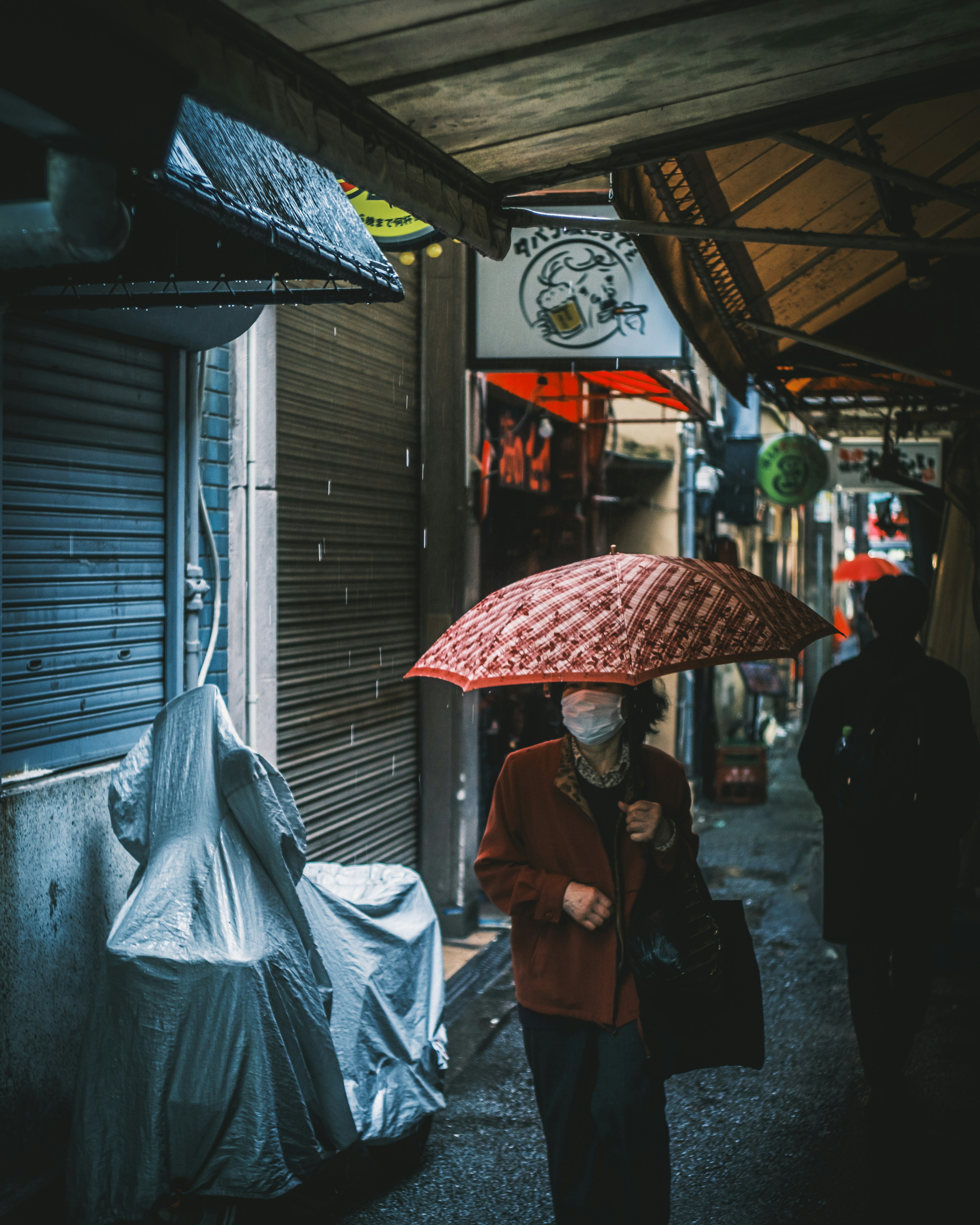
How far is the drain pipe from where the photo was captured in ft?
7.48

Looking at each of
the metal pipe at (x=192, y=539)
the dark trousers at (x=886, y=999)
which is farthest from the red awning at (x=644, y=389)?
the dark trousers at (x=886, y=999)

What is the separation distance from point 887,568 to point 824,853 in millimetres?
16912

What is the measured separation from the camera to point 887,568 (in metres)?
21.0

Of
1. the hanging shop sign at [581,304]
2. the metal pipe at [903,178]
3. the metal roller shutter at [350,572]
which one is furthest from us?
the hanging shop sign at [581,304]

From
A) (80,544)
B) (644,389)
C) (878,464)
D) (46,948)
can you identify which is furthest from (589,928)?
(878,464)

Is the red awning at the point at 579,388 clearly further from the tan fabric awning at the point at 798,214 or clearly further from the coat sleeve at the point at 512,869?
the coat sleeve at the point at 512,869

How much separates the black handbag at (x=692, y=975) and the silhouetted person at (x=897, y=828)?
1.53m

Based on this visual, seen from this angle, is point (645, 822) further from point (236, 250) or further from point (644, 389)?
point (644, 389)

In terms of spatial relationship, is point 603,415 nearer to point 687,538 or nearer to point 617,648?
point 687,538

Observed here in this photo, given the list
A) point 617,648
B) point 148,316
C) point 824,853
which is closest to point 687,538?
point 824,853

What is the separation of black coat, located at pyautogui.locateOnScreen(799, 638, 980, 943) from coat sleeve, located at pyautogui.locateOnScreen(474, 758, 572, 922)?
186 centimetres

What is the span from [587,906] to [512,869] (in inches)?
11.6

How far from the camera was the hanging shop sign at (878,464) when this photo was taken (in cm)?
1159

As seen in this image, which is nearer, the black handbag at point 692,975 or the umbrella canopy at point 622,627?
the umbrella canopy at point 622,627
